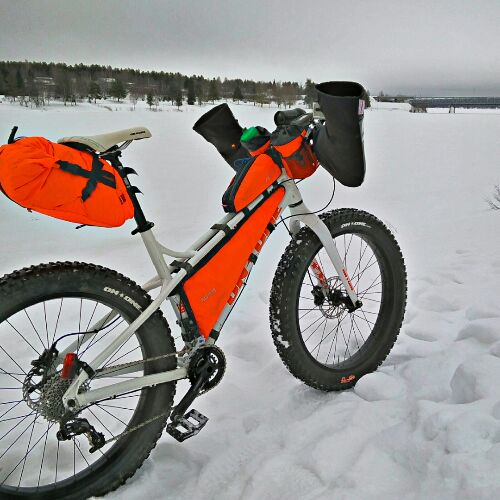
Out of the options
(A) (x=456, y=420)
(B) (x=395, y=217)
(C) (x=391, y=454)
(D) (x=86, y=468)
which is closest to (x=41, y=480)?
(D) (x=86, y=468)

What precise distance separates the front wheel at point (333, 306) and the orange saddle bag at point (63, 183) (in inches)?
35.8

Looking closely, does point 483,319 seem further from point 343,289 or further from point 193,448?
point 193,448

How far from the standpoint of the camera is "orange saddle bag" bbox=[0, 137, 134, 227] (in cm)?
145

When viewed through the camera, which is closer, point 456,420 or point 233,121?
point 456,420

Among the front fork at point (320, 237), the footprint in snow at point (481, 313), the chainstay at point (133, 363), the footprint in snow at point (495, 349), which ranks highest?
the front fork at point (320, 237)

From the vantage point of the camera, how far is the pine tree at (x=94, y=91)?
63.6ft

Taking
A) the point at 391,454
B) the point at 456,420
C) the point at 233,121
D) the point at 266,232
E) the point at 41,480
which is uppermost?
the point at 233,121

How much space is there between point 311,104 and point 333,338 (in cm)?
157

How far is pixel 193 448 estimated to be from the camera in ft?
6.94

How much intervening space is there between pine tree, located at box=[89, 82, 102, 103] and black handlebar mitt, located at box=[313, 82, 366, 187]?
19.4m

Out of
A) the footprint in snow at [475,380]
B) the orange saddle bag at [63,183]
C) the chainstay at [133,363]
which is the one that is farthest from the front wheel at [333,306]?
the orange saddle bag at [63,183]

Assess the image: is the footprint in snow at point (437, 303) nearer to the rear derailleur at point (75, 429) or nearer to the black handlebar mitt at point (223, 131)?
the black handlebar mitt at point (223, 131)

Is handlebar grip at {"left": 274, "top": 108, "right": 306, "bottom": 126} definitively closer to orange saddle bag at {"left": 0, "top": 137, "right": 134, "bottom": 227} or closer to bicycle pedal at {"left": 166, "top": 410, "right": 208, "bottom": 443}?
orange saddle bag at {"left": 0, "top": 137, "right": 134, "bottom": 227}

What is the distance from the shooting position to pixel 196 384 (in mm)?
1990
